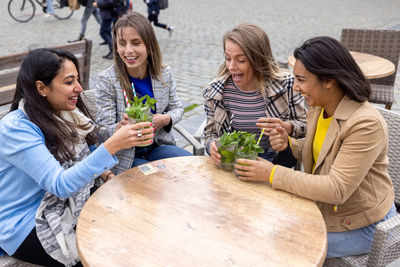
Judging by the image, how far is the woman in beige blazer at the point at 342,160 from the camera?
6.01 feet

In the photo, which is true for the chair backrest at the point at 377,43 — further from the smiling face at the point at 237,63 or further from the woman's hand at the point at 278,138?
the woman's hand at the point at 278,138

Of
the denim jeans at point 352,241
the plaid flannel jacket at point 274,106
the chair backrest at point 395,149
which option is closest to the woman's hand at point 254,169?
the denim jeans at point 352,241

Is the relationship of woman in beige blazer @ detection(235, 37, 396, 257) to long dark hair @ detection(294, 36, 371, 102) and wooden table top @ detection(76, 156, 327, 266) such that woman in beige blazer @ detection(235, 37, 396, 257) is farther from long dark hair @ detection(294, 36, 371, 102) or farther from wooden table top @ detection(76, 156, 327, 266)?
wooden table top @ detection(76, 156, 327, 266)

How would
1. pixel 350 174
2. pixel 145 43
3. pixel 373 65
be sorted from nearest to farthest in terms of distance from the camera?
pixel 350 174
pixel 145 43
pixel 373 65

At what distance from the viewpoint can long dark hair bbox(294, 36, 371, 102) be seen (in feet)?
6.17

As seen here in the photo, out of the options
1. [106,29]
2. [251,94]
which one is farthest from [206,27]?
[251,94]

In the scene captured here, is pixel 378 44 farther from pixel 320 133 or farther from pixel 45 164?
pixel 45 164

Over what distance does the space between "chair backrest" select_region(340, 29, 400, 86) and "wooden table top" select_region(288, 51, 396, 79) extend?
228 millimetres

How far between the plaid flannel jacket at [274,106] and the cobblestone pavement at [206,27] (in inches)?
69.9

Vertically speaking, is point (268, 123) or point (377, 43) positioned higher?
point (268, 123)

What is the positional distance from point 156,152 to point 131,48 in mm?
803

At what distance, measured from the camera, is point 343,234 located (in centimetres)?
202

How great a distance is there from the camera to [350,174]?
5.99 ft

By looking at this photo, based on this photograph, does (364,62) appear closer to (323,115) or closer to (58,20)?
(323,115)
